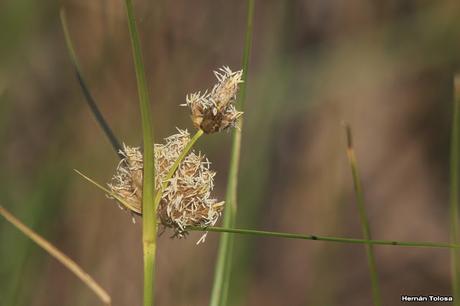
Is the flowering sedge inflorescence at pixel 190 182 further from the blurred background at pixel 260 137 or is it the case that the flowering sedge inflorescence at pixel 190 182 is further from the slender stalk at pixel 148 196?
the blurred background at pixel 260 137

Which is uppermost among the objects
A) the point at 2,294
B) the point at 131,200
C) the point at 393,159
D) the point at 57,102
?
the point at 393,159

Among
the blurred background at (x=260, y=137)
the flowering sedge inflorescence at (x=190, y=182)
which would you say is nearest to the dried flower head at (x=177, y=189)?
the flowering sedge inflorescence at (x=190, y=182)

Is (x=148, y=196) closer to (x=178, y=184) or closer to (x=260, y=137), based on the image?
(x=178, y=184)

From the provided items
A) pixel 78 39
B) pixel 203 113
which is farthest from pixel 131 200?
pixel 78 39

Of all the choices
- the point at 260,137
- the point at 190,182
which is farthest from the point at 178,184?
the point at 260,137

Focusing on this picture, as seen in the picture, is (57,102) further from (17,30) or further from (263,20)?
(263,20)

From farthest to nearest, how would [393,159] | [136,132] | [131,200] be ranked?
[393,159], [136,132], [131,200]

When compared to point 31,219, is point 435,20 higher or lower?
higher

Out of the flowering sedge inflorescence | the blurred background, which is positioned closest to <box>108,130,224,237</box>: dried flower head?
the flowering sedge inflorescence
